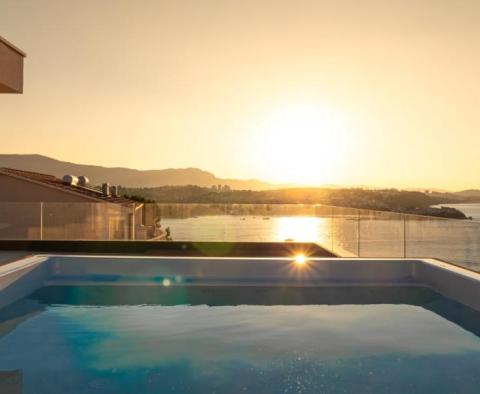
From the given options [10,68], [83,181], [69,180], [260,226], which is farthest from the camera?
[83,181]

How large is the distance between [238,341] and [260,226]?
7568mm

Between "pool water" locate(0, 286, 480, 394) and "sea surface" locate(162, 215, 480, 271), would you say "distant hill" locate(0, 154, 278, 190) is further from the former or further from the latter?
"pool water" locate(0, 286, 480, 394)

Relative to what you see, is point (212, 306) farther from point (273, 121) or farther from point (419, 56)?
point (273, 121)

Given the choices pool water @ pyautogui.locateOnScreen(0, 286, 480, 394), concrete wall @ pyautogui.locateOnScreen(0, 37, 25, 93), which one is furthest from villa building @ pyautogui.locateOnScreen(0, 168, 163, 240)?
pool water @ pyautogui.locateOnScreen(0, 286, 480, 394)

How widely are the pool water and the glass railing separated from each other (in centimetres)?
207

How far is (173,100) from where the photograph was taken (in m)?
11.8

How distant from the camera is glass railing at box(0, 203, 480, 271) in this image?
7223mm

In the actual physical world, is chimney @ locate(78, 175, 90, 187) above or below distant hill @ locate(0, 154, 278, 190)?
below

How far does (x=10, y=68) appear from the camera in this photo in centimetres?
842

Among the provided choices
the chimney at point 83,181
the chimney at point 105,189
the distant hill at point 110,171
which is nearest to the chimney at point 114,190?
the chimney at point 83,181

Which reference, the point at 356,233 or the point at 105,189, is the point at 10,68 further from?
the point at 105,189

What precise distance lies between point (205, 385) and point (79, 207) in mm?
9429

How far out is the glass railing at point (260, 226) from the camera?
7.22 metres

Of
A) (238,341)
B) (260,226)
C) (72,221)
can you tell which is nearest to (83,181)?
(72,221)
